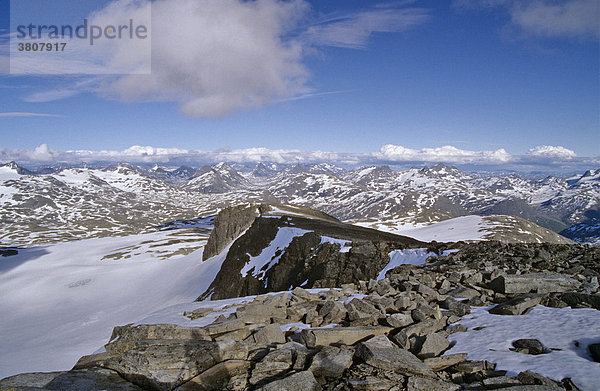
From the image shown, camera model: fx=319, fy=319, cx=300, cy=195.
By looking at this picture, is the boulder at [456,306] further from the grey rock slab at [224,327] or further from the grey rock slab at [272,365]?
the grey rock slab at [224,327]

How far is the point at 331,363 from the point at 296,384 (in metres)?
1.41

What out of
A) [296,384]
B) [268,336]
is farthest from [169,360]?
[296,384]

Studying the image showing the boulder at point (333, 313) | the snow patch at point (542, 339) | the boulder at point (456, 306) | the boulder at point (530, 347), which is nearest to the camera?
the snow patch at point (542, 339)

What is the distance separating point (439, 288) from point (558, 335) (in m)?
8.90

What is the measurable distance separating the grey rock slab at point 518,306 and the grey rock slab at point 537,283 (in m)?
2.20

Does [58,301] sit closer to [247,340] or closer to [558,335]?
[247,340]

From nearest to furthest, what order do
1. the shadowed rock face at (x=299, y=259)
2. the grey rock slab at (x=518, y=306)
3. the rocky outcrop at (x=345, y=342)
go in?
the rocky outcrop at (x=345, y=342), the grey rock slab at (x=518, y=306), the shadowed rock face at (x=299, y=259)

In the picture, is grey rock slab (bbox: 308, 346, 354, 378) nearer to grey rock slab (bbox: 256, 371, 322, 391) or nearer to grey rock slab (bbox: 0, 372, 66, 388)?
grey rock slab (bbox: 256, 371, 322, 391)

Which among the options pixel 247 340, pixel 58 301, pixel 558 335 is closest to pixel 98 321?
pixel 58 301

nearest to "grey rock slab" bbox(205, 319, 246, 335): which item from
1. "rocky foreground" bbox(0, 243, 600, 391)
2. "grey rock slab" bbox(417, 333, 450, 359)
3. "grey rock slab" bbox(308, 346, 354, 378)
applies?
"rocky foreground" bbox(0, 243, 600, 391)

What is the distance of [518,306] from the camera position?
14.4m

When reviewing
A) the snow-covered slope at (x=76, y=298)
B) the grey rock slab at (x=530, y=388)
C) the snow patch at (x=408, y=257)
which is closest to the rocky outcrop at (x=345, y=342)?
the grey rock slab at (x=530, y=388)

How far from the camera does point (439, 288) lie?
808 inches

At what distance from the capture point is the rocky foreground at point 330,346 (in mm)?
9609
